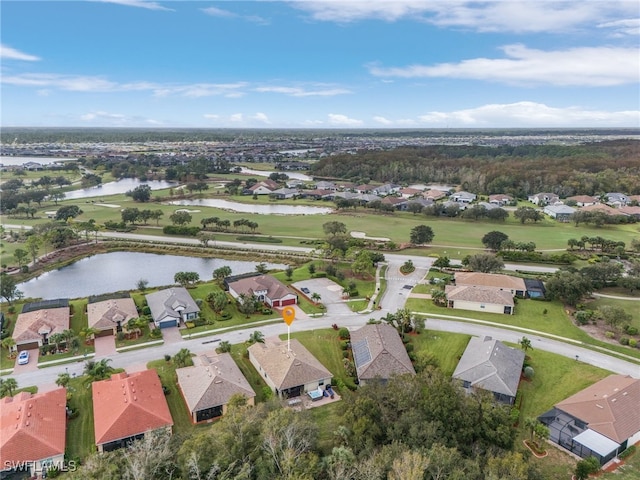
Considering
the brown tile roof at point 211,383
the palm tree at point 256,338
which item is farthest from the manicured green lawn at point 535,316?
the brown tile roof at point 211,383

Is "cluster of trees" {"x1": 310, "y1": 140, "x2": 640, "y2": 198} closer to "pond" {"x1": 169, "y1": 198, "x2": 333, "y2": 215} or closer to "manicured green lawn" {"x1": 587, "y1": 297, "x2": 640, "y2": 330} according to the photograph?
"pond" {"x1": 169, "y1": 198, "x2": 333, "y2": 215}

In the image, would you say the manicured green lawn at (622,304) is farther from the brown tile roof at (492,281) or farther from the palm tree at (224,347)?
the palm tree at (224,347)

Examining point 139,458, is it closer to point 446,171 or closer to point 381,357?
point 381,357

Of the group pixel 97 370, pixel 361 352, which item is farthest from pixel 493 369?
pixel 97 370

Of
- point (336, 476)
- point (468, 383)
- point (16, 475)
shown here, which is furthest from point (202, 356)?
point (468, 383)

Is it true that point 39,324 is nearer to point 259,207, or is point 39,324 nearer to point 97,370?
point 97,370
